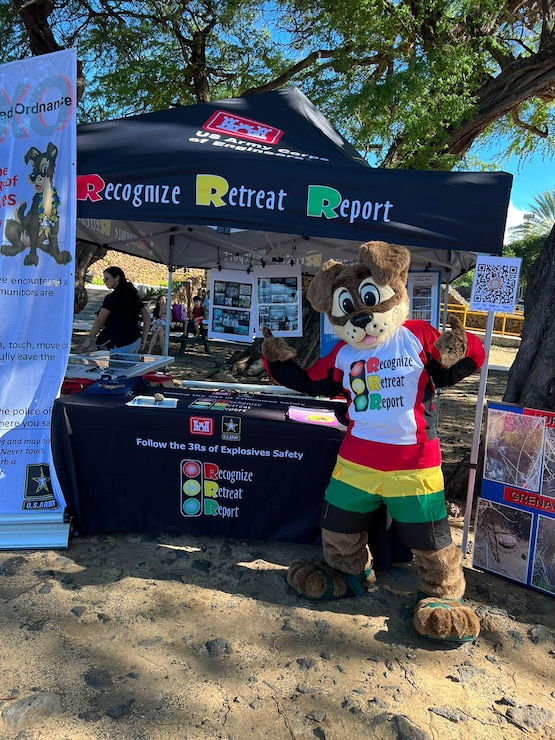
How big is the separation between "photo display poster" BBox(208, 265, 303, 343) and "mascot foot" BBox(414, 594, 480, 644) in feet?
9.67

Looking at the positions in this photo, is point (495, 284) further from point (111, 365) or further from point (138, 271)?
point (138, 271)

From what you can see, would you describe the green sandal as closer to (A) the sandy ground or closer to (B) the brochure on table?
(A) the sandy ground

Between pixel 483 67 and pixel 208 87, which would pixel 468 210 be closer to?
pixel 483 67

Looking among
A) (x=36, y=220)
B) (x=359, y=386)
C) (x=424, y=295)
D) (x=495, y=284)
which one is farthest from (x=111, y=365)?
(x=495, y=284)

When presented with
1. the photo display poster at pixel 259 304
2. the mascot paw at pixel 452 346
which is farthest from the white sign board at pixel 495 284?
the photo display poster at pixel 259 304

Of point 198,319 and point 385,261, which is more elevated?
point 385,261

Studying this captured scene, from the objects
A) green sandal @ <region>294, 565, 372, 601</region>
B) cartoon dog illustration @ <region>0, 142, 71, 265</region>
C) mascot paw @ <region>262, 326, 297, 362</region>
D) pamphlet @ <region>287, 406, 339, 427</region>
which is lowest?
green sandal @ <region>294, 565, 372, 601</region>

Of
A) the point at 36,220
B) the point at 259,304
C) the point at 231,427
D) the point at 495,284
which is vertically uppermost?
the point at 36,220

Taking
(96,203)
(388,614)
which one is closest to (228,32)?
(96,203)

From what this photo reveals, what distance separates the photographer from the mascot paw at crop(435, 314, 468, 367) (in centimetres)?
262

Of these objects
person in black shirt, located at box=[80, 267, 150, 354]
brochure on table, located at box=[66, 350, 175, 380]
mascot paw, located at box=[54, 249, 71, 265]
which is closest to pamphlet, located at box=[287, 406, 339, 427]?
brochure on table, located at box=[66, 350, 175, 380]

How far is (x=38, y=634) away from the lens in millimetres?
2434

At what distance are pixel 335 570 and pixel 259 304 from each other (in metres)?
2.89

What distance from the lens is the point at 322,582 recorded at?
280 cm
